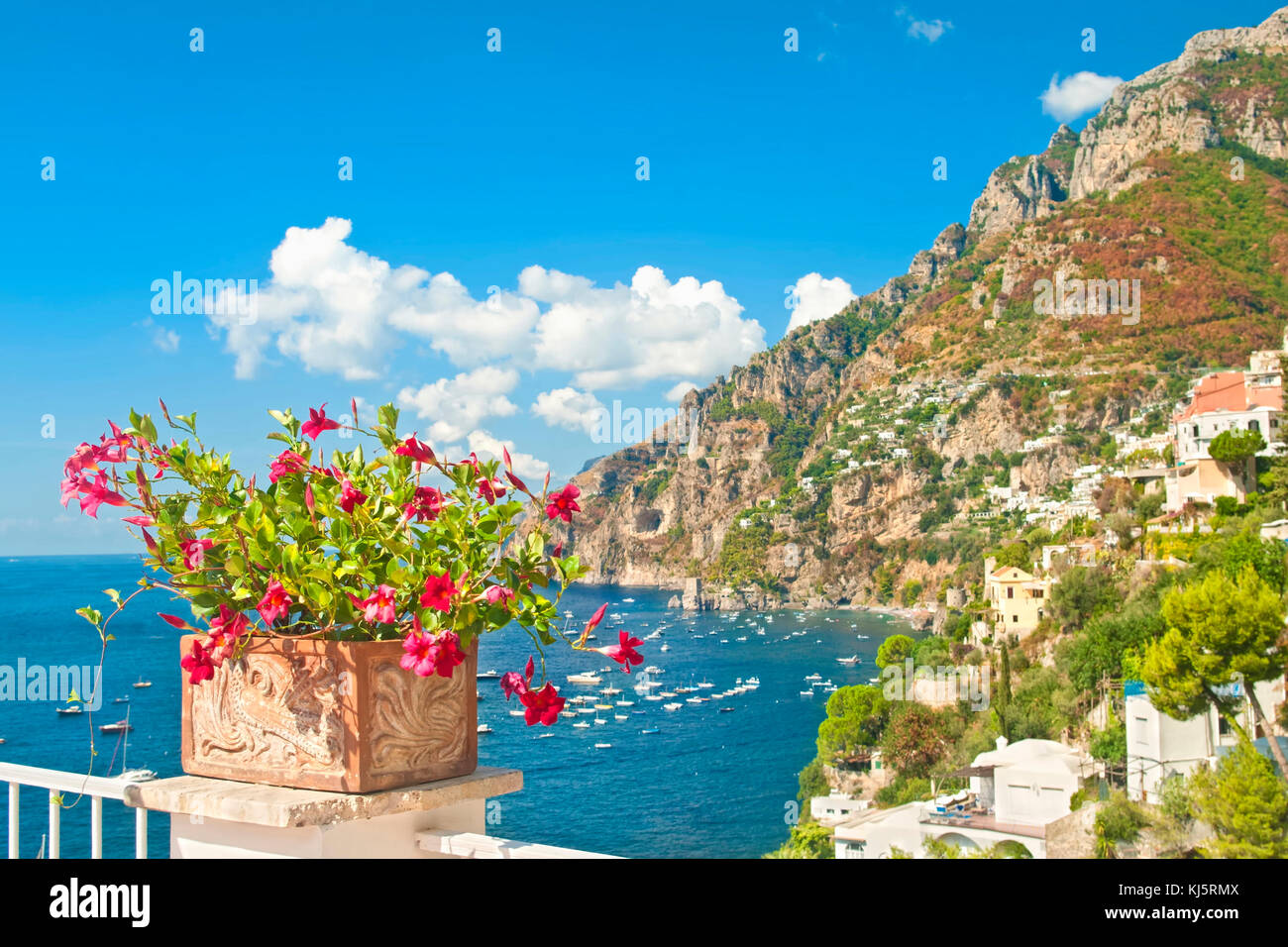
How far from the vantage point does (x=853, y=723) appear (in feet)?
96.5

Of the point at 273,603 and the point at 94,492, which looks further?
Answer: the point at 94,492

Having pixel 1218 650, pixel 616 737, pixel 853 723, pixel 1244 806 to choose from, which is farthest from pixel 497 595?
pixel 616 737

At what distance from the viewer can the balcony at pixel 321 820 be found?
3.90 ft

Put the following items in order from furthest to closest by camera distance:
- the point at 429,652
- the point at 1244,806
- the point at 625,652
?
the point at 1244,806 < the point at 625,652 < the point at 429,652

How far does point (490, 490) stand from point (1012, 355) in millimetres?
75170

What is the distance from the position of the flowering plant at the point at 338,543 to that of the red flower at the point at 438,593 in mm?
13

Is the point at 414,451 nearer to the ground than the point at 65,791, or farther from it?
farther from it

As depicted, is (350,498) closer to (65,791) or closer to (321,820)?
(321,820)

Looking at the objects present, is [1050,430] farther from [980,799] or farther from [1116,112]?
[980,799]

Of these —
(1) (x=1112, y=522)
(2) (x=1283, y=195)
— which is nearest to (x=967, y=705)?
(1) (x=1112, y=522)

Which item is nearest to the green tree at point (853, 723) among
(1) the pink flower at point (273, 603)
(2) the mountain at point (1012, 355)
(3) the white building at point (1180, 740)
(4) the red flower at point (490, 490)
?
(3) the white building at point (1180, 740)

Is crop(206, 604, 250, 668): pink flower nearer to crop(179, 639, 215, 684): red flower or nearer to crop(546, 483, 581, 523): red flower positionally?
crop(179, 639, 215, 684): red flower

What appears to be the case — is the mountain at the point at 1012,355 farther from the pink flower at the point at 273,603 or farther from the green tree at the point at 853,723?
the pink flower at the point at 273,603

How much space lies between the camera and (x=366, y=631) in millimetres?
1310
